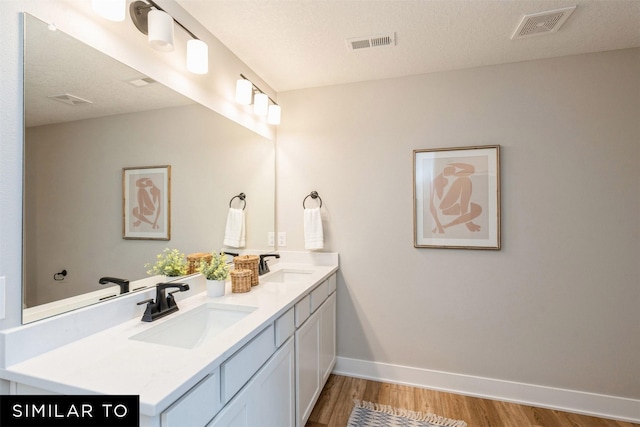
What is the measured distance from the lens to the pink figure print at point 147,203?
1438 millimetres

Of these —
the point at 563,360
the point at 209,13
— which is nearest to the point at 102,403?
the point at 209,13

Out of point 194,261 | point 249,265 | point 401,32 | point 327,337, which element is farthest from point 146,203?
point 401,32

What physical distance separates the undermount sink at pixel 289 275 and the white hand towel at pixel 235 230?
35cm

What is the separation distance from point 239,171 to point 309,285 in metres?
0.98

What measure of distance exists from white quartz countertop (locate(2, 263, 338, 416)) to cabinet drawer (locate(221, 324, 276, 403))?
0.15ft

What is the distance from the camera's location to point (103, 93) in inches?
50.0

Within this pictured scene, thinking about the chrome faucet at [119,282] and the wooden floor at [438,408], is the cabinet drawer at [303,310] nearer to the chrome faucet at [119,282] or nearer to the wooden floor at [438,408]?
the wooden floor at [438,408]

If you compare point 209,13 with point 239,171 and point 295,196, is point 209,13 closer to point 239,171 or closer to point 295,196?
point 239,171

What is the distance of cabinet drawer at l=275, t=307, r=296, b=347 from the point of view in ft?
4.77

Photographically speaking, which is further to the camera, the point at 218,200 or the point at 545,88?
the point at 545,88

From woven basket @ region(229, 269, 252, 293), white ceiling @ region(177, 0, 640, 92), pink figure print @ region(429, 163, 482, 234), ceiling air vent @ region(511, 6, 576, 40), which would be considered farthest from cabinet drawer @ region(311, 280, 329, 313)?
ceiling air vent @ region(511, 6, 576, 40)

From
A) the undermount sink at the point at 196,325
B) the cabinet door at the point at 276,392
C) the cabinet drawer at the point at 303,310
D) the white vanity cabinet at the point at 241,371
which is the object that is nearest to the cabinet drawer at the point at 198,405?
the white vanity cabinet at the point at 241,371

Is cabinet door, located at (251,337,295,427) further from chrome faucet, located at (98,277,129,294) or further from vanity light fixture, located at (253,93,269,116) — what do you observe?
vanity light fixture, located at (253,93,269,116)

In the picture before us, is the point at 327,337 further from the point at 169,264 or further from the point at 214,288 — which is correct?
the point at 169,264
